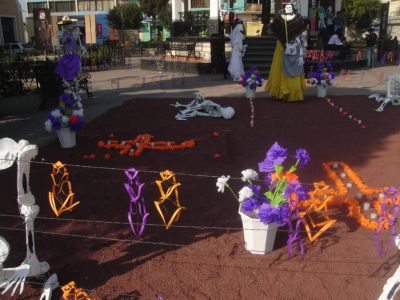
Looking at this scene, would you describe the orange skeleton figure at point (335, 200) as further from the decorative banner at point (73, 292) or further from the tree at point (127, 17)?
the tree at point (127, 17)

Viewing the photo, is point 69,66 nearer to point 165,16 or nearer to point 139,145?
point 139,145

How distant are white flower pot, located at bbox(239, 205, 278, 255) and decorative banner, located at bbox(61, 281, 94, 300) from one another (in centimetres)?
144

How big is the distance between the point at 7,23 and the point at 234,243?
38.4m

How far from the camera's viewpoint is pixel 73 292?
3225mm

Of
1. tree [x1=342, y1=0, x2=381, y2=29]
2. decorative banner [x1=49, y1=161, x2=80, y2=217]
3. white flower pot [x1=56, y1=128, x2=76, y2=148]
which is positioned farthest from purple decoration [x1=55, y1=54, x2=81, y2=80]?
tree [x1=342, y1=0, x2=381, y2=29]

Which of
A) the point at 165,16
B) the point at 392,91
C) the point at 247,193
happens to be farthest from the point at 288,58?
the point at 165,16

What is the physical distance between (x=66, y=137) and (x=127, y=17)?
1646 inches

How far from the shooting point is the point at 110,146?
23.4ft

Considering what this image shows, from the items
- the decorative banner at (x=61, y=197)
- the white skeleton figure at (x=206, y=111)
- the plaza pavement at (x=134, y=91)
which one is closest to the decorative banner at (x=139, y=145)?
the plaza pavement at (x=134, y=91)

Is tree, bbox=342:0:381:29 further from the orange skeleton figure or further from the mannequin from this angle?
the orange skeleton figure

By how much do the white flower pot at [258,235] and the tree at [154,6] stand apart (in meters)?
45.1

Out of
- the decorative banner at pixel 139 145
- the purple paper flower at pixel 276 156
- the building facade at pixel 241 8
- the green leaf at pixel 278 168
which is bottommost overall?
the decorative banner at pixel 139 145

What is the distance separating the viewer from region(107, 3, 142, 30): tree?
4609cm

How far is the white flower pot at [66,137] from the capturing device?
7.04 m
